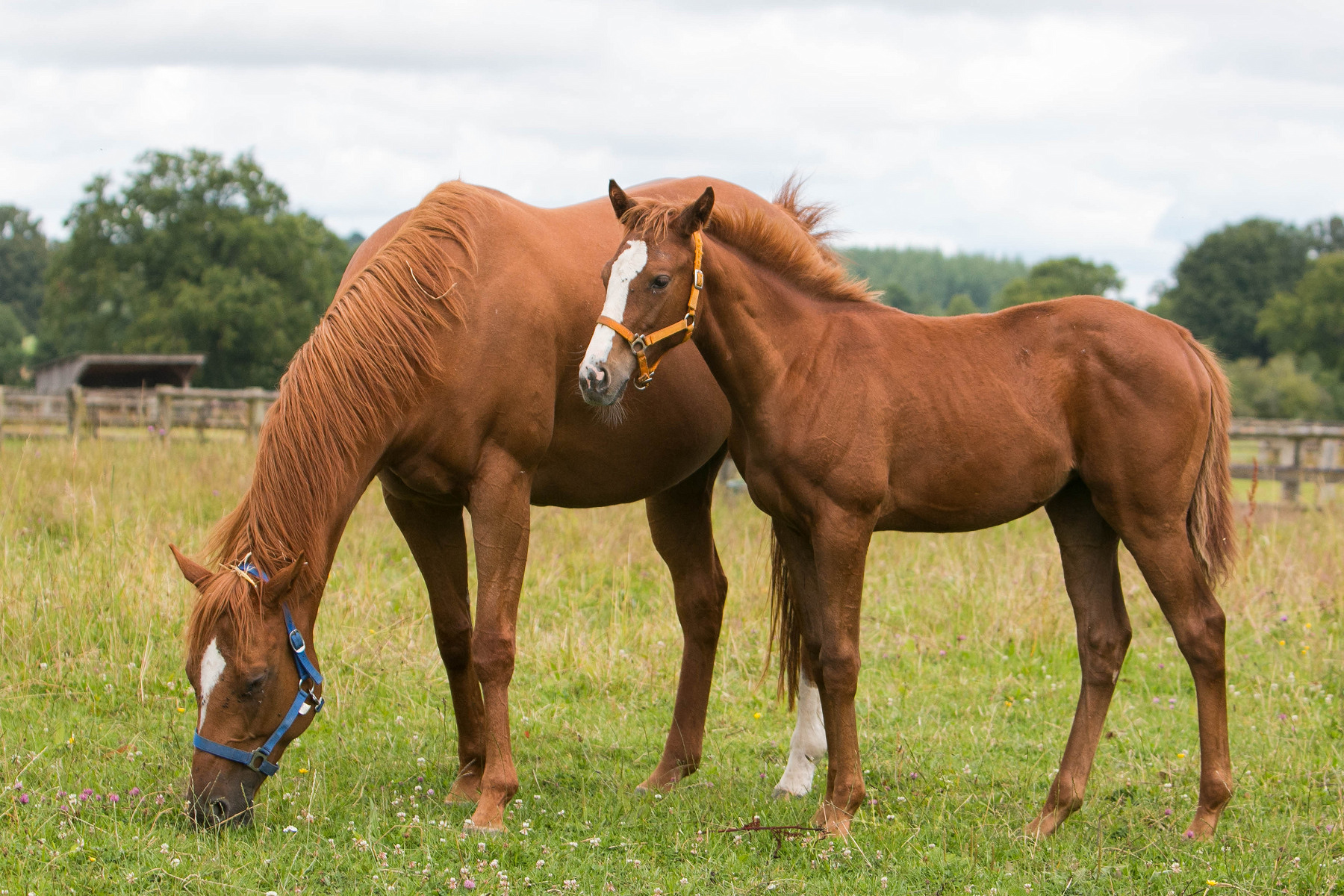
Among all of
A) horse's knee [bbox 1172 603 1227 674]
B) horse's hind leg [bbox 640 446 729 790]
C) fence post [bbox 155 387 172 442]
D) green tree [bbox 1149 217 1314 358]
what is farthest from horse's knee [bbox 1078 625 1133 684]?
green tree [bbox 1149 217 1314 358]

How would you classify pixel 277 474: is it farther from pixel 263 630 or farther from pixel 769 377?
pixel 769 377

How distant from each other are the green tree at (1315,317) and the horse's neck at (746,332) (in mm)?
60398

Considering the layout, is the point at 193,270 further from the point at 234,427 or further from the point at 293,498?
the point at 293,498

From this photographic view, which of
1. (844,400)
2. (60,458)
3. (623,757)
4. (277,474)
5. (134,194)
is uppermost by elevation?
(134,194)

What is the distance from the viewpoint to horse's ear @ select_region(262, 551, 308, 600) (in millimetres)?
3541

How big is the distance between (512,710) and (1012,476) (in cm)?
291

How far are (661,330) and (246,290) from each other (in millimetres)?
43210

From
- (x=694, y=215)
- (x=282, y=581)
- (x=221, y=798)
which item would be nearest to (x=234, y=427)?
(x=221, y=798)

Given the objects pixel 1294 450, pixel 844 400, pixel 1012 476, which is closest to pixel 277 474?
pixel 844 400

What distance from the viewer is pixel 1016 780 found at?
4.64m

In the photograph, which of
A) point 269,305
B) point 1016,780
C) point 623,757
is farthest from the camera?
point 269,305

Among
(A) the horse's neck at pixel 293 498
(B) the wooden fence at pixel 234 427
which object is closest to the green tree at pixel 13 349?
(B) the wooden fence at pixel 234 427

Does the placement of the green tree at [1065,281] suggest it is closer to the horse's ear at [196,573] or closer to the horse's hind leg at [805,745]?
the horse's hind leg at [805,745]

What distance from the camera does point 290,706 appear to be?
3.74 meters
